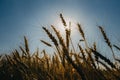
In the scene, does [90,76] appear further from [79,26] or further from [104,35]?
[79,26]

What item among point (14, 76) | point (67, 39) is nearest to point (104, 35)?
point (67, 39)

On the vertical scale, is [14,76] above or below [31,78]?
above

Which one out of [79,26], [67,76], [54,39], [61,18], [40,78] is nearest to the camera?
[54,39]

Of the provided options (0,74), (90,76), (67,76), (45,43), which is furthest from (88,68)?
(0,74)

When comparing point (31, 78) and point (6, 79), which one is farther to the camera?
point (6, 79)

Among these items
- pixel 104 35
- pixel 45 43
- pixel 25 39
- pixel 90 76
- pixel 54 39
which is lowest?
pixel 90 76

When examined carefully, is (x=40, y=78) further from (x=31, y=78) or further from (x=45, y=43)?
(x=45, y=43)

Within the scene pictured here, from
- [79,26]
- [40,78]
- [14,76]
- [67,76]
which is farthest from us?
[14,76]

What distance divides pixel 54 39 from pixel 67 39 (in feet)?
0.88

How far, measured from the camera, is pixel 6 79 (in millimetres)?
3916

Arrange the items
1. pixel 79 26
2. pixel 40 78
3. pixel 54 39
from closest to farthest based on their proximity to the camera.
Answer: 1. pixel 54 39
2. pixel 40 78
3. pixel 79 26

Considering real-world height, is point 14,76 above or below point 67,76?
above

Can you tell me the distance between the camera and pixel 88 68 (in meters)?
2.47

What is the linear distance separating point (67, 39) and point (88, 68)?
1.76 ft
